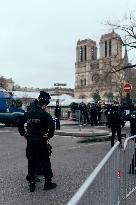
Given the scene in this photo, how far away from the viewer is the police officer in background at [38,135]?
7.58m

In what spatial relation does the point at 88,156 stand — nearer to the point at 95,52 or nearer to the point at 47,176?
the point at 47,176

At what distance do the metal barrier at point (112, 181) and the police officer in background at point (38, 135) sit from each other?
1.43m

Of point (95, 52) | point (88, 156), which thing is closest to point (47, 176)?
point (88, 156)

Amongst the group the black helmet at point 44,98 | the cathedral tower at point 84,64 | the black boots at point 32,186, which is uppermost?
the cathedral tower at point 84,64

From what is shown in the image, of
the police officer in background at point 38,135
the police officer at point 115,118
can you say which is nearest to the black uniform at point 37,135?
the police officer in background at point 38,135

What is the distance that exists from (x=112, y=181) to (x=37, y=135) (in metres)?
2.61

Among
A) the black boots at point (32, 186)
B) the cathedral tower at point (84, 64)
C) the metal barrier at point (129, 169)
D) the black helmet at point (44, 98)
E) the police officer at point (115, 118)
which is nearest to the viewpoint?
the metal barrier at point (129, 169)

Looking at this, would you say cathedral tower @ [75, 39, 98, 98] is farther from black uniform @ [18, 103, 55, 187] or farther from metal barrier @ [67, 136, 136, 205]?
metal barrier @ [67, 136, 136, 205]

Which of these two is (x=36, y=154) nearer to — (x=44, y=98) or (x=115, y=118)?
(x=44, y=98)

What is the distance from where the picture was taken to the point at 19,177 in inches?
354

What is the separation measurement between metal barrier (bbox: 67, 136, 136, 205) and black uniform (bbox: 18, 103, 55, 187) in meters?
1.43

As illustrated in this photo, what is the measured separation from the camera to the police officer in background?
24.9 ft

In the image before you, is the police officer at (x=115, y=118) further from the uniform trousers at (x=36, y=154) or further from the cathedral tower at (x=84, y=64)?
the cathedral tower at (x=84, y=64)

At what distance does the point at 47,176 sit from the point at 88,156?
17.6 feet
